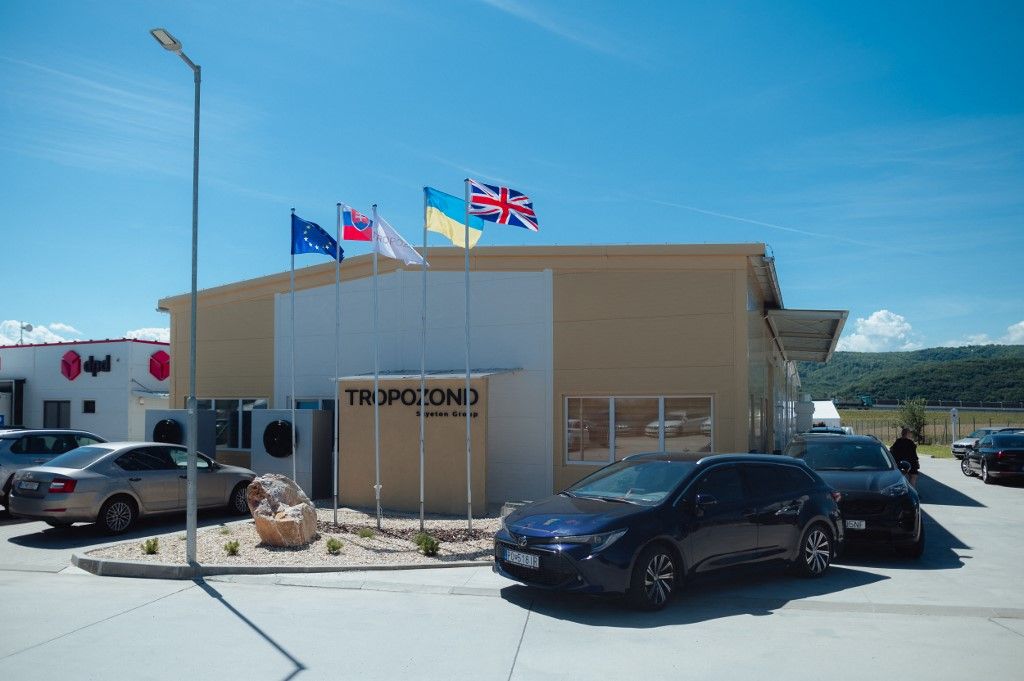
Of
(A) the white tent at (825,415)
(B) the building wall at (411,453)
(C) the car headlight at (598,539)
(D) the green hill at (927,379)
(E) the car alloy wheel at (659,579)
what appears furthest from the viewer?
(D) the green hill at (927,379)

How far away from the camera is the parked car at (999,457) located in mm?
22281

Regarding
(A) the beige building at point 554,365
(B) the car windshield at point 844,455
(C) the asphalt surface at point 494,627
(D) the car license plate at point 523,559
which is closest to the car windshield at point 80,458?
(C) the asphalt surface at point 494,627

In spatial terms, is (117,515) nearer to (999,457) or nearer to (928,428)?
(999,457)

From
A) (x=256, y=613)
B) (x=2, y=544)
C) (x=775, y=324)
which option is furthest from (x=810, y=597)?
(x=775, y=324)

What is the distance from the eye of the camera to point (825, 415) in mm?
47969

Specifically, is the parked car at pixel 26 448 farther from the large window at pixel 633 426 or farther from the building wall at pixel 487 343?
the large window at pixel 633 426

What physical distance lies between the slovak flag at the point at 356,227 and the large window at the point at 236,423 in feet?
26.8

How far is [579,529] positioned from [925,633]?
3.21 metres

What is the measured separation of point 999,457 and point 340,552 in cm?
1976

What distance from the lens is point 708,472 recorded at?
8828 millimetres

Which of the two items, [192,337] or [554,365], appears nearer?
[192,337]

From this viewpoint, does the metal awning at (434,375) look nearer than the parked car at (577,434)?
Yes

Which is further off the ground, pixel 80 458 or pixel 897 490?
pixel 80 458

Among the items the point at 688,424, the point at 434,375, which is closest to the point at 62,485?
the point at 434,375
